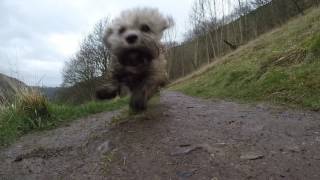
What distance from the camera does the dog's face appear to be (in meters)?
6.78

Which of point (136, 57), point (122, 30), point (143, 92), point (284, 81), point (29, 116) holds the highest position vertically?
point (122, 30)

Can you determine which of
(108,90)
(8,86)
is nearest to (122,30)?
(108,90)

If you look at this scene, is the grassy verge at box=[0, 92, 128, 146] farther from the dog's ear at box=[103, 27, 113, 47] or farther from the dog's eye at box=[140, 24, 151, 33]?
the dog's eye at box=[140, 24, 151, 33]

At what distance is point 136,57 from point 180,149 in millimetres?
1812

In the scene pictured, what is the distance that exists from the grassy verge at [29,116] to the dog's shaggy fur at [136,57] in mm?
1734

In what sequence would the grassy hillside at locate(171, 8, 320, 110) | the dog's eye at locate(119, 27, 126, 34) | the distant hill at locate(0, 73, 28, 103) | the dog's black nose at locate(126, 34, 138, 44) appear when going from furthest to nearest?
the distant hill at locate(0, 73, 28, 103) < the grassy hillside at locate(171, 8, 320, 110) < the dog's eye at locate(119, 27, 126, 34) < the dog's black nose at locate(126, 34, 138, 44)

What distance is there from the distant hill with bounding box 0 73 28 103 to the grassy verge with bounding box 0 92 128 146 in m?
0.54

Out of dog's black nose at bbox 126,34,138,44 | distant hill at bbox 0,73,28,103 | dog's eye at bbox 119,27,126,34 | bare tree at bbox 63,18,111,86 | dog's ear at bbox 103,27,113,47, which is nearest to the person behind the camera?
dog's black nose at bbox 126,34,138,44

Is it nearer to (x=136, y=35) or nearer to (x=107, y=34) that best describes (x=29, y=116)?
(x=107, y=34)

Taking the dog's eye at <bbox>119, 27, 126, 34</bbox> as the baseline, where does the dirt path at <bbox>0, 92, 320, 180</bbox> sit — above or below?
below

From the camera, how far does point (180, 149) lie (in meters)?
5.65

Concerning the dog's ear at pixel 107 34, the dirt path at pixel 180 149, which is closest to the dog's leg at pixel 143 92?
the dirt path at pixel 180 149

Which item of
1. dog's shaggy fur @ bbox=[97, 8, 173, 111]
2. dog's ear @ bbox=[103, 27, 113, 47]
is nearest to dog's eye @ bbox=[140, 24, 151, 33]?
dog's shaggy fur @ bbox=[97, 8, 173, 111]

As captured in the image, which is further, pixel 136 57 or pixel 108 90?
pixel 108 90
